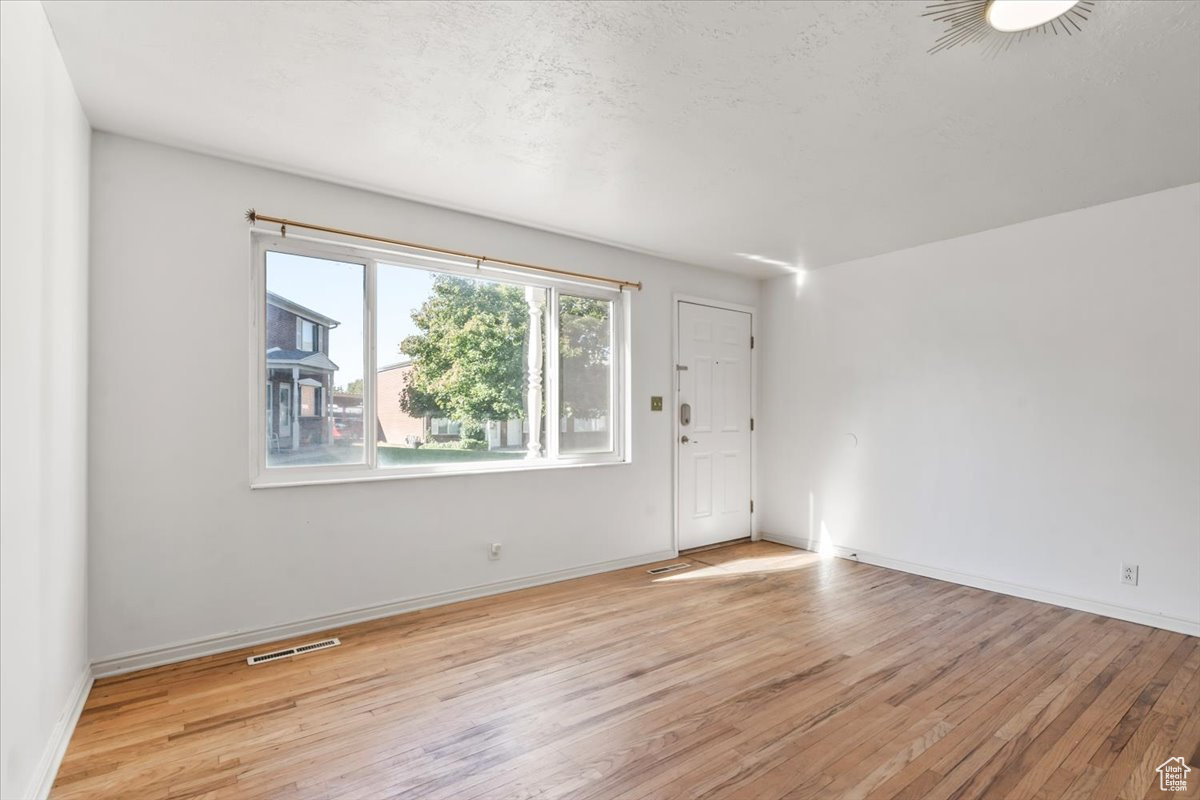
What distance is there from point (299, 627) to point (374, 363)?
4.84 feet

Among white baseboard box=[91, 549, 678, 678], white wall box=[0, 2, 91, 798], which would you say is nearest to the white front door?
white baseboard box=[91, 549, 678, 678]

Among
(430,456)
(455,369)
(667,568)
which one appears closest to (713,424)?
(667,568)

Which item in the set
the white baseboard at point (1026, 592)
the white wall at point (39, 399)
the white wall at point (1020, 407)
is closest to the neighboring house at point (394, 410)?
the white wall at point (39, 399)

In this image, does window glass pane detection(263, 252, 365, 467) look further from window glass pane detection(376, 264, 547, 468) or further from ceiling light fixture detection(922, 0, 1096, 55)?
ceiling light fixture detection(922, 0, 1096, 55)

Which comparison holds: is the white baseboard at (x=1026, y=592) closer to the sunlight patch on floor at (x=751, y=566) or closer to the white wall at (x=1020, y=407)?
the white wall at (x=1020, y=407)

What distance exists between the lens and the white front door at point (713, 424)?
196 inches

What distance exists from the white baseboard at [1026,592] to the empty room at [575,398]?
0.6 inches

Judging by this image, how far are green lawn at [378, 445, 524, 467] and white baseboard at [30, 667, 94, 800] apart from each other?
61.9 inches

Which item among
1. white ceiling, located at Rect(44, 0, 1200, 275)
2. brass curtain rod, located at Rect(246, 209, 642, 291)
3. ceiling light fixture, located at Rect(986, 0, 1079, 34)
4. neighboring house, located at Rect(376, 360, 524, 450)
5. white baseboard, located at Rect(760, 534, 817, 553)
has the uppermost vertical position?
white ceiling, located at Rect(44, 0, 1200, 275)

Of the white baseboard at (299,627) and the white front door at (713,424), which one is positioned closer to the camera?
the white baseboard at (299,627)

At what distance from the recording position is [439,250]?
3.64 metres

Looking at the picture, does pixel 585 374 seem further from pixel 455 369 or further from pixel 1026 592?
pixel 1026 592

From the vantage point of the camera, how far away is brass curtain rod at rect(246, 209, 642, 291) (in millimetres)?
3072

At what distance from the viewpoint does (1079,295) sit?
3627 mm
